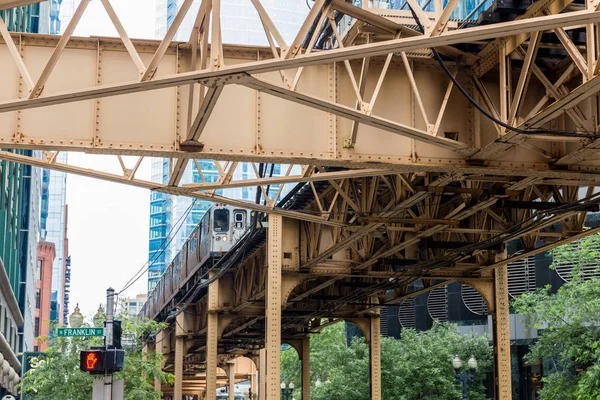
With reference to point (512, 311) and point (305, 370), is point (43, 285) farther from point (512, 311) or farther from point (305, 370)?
point (305, 370)

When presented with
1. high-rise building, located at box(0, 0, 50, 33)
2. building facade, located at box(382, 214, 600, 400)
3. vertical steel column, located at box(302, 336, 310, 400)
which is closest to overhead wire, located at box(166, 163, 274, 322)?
vertical steel column, located at box(302, 336, 310, 400)

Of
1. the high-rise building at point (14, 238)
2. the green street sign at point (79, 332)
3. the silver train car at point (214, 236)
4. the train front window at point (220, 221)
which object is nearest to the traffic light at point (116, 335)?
the green street sign at point (79, 332)

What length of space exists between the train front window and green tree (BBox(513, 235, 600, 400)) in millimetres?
11731

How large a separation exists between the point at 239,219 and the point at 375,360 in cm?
754

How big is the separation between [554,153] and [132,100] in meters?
7.09

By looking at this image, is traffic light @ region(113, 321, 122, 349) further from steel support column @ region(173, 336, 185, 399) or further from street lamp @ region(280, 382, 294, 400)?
street lamp @ region(280, 382, 294, 400)

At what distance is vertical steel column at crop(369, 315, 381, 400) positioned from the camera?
3691 centimetres

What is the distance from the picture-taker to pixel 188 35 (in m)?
175

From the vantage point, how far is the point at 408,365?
4853 centimetres

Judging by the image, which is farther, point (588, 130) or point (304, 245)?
point (304, 245)

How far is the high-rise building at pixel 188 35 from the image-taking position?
163m

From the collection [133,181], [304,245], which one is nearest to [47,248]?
[304,245]

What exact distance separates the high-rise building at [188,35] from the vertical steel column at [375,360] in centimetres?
10800

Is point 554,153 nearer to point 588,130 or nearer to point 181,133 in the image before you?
point 588,130
